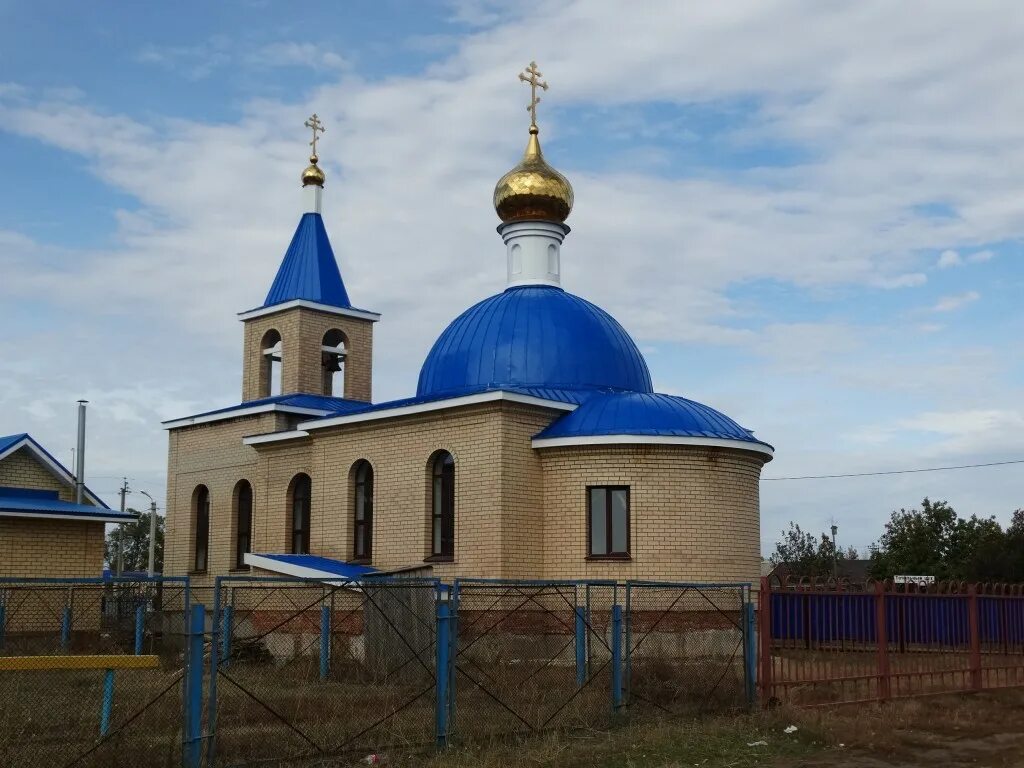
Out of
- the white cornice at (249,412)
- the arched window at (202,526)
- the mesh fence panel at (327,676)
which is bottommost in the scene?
the mesh fence panel at (327,676)

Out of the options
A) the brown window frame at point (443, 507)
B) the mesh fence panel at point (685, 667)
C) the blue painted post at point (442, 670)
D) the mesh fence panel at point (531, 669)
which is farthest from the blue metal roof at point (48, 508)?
the blue painted post at point (442, 670)

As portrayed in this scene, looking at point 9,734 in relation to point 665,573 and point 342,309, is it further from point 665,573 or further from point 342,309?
point 342,309

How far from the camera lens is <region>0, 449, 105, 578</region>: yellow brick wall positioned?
2178cm

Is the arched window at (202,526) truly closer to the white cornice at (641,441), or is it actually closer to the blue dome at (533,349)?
the blue dome at (533,349)

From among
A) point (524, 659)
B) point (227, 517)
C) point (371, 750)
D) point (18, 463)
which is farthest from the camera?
point (227, 517)

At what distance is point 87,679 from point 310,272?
12.8m

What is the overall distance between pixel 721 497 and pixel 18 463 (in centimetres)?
1291

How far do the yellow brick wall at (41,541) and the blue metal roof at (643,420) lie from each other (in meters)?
8.66

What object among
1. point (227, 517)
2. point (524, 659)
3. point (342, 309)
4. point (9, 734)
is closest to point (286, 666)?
point (524, 659)

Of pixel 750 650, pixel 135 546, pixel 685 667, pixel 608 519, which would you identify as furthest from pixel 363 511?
pixel 135 546

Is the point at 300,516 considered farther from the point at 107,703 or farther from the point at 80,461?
the point at 107,703

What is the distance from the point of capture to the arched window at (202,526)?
1077 inches

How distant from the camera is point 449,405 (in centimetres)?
2100

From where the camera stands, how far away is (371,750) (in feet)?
35.8
